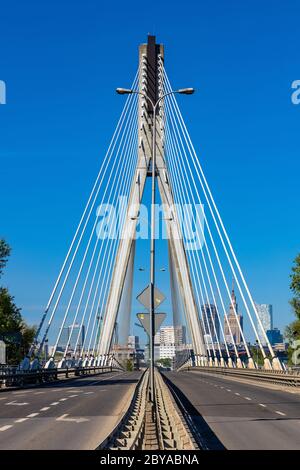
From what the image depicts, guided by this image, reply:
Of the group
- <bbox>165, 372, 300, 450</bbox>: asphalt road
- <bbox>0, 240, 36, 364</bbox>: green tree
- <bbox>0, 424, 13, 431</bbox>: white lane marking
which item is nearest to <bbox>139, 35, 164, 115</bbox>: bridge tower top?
<bbox>0, 240, 36, 364</bbox>: green tree

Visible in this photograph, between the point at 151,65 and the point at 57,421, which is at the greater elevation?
the point at 151,65

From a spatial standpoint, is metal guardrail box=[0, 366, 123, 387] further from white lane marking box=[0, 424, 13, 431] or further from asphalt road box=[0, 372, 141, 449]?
white lane marking box=[0, 424, 13, 431]

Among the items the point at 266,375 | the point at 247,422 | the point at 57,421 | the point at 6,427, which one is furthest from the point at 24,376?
the point at 247,422

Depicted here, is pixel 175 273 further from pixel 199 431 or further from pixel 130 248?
pixel 199 431

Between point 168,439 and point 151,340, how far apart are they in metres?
8.32

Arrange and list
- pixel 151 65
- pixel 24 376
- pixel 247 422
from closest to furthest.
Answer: pixel 247 422
pixel 24 376
pixel 151 65

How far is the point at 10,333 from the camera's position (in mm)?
80688

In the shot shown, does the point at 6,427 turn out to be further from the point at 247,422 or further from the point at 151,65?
the point at 151,65

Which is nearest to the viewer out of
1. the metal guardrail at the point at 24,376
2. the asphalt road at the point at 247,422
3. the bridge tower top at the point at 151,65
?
the asphalt road at the point at 247,422

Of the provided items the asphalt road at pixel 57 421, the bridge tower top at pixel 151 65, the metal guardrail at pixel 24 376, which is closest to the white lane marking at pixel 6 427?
the asphalt road at pixel 57 421

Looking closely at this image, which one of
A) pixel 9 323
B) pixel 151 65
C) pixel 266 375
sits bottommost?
pixel 266 375

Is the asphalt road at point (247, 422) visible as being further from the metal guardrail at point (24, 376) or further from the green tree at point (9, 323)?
the green tree at point (9, 323)

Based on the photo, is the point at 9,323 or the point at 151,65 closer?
the point at 151,65

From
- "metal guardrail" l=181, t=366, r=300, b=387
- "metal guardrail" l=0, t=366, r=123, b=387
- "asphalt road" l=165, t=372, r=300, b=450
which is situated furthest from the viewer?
"metal guardrail" l=181, t=366, r=300, b=387
